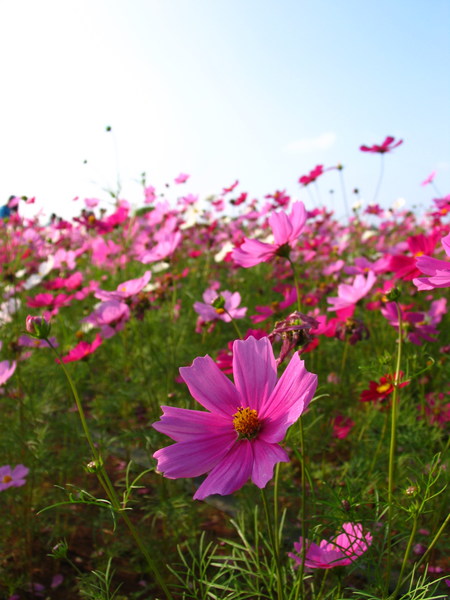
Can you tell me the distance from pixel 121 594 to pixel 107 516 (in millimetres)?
206

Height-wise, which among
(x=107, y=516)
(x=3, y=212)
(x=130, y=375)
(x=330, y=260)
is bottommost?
(x=330, y=260)

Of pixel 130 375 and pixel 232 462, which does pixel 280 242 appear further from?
pixel 130 375

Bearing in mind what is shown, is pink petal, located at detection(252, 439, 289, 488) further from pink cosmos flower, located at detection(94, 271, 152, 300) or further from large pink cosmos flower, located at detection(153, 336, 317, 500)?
pink cosmos flower, located at detection(94, 271, 152, 300)

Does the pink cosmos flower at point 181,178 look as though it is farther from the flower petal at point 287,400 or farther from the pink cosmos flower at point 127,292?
the flower petal at point 287,400

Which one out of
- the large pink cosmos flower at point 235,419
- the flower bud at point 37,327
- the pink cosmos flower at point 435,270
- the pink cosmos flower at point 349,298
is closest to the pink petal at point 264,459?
the large pink cosmos flower at point 235,419

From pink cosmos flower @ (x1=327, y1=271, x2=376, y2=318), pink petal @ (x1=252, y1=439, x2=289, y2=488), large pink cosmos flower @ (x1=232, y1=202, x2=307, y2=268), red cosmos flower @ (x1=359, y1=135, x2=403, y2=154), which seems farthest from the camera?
red cosmos flower @ (x1=359, y1=135, x2=403, y2=154)

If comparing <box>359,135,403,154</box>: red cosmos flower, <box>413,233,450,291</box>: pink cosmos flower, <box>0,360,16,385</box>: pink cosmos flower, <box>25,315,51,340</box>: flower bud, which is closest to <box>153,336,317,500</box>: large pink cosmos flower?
<box>413,233,450,291</box>: pink cosmos flower

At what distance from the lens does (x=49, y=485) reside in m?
1.62

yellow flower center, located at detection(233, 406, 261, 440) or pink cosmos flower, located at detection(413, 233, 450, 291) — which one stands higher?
pink cosmos flower, located at detection(413, 233, 450, 291)

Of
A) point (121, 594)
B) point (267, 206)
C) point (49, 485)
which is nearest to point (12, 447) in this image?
point (49, 485)

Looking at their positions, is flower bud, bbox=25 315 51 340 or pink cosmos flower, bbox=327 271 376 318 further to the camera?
pink cosmos flower, bbox=327 271 376 318

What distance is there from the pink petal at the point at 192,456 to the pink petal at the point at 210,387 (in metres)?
0.04

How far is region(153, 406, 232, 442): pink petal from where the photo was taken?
55cm

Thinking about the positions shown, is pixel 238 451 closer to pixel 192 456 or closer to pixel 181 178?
pixel 192 456
